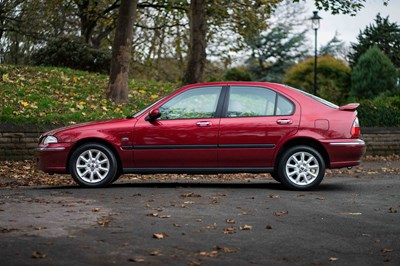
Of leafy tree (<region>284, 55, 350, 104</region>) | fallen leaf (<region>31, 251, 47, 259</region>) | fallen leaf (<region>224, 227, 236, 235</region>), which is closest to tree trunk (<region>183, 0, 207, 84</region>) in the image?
fallen leaf (<region>224, 227, 236, 235</region>)

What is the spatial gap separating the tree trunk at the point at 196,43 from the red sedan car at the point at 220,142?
12.9 meters

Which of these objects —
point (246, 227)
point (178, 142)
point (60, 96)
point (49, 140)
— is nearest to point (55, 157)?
point (49, 140)

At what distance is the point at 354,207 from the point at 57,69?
18420 mm

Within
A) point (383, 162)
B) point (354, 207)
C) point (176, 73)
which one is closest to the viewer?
point (354, 207)

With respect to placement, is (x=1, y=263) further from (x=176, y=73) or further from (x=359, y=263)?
(x=176, y=73)

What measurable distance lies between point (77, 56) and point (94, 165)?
62.5 ft

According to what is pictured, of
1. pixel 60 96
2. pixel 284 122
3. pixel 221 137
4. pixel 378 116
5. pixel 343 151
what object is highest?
pixel 60 96

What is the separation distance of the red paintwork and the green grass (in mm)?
7051

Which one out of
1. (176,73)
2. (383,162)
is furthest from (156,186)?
(176,73)

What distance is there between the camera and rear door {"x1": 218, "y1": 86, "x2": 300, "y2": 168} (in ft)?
43.1

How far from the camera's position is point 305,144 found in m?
13.3

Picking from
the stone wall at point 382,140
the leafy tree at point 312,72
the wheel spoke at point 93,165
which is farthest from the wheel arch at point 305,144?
the leafy tree at point 312,72

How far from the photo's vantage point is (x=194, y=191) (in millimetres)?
12930

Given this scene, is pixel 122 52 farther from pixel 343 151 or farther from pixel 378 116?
pixel 343 151
